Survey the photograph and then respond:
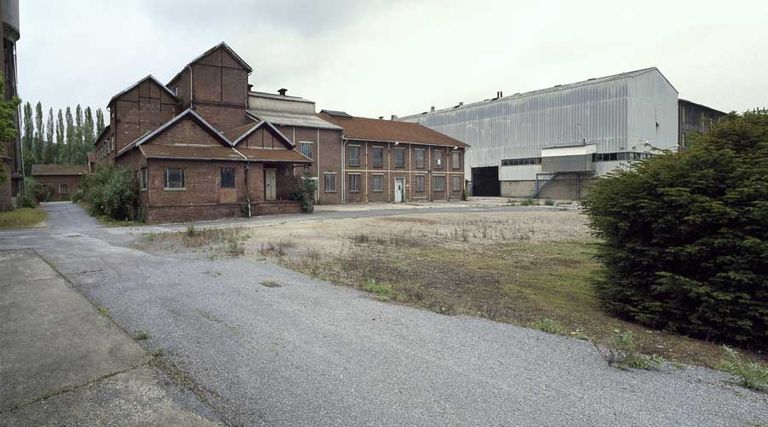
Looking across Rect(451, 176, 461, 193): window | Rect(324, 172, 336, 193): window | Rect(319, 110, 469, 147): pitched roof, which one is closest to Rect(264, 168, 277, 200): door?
Rect(324, 172, 336, 193): window

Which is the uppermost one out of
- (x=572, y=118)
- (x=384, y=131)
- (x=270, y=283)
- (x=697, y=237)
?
(x=572, y=118)

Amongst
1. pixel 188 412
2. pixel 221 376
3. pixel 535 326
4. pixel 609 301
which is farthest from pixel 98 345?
pixel 609 301

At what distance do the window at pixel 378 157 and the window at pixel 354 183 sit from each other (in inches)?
86.9

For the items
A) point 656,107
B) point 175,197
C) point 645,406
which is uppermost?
point 656,107

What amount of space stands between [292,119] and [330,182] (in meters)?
6.05

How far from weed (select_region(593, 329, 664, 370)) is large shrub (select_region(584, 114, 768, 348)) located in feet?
4.97

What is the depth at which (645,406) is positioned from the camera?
12.4 feet

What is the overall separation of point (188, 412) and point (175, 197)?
2237cm

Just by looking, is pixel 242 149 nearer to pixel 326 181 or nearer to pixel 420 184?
pixel 326 181

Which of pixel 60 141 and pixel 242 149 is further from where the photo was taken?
pixel 60 141

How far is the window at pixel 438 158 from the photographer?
46.2m

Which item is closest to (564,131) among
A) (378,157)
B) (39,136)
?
(378,157)

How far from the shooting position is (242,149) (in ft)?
92.0

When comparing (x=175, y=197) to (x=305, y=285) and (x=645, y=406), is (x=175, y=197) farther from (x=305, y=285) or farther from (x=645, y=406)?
(x=645, y=406)
